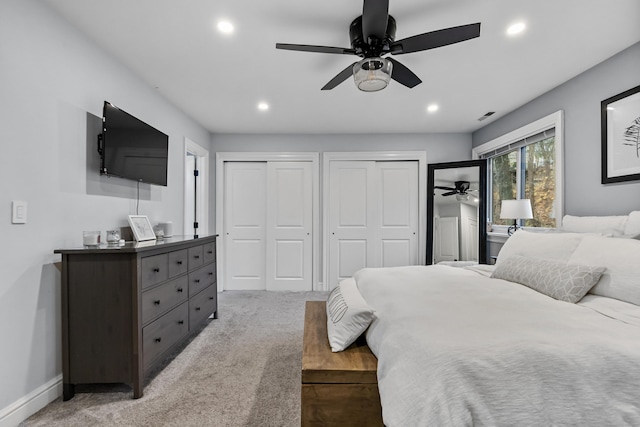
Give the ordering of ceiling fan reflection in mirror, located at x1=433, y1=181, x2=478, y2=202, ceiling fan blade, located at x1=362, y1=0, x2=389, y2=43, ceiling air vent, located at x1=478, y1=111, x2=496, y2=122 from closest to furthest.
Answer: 1. ceiling fan blade, located at x1=362, y1=0, x2=389, y2=43
2. ceiling air vent, located at x1=478, y1=111, x2=496, y2=122
3. ceiling fan reflection in mirror, located at x1=433, y1=181, x2=478, y2=202

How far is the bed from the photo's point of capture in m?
1.01

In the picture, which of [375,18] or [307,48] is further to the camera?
[307,48]

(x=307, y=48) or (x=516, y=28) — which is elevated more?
(x=516, y=28)

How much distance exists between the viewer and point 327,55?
2391 mm

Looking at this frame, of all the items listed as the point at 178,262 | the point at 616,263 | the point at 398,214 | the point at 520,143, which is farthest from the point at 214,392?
Answer: the point at 520,143

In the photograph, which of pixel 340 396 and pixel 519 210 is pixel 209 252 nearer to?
pixel 340 396

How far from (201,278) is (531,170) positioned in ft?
12.7

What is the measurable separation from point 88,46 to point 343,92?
217 cm

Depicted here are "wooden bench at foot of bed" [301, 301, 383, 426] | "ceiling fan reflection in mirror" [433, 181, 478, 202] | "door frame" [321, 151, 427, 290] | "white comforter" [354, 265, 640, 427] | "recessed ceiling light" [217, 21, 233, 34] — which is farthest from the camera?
"door frame" [321, 151, 427, 290]

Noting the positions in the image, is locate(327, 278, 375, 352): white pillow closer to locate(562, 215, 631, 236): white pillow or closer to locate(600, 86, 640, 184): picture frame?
locate(562, 215, 631, 236): white pillow

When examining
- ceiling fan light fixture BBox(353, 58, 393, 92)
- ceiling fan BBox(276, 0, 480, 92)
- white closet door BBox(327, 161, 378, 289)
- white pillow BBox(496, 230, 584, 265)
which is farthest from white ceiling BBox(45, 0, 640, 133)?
white pillow BBox(496, 230, 584, 265)

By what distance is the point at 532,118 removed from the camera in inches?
132

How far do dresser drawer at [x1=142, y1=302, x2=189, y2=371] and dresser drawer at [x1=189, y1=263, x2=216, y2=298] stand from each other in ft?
0.58

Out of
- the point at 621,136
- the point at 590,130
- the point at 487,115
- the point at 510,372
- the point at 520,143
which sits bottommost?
the point at 510,372
